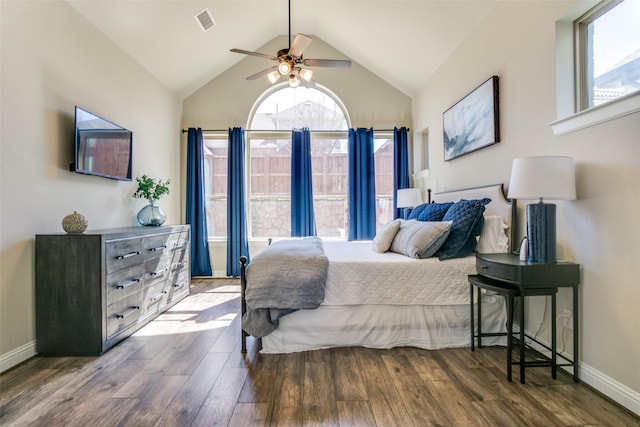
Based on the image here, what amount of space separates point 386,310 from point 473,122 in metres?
2.06

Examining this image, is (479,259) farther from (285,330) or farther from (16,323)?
(16,323)

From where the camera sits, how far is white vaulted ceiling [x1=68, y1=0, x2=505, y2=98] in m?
3.11

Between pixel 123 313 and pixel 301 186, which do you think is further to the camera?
pixel 301 186

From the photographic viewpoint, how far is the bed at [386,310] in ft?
7.79

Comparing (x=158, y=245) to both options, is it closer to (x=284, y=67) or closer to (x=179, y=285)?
(x=179, y=285)

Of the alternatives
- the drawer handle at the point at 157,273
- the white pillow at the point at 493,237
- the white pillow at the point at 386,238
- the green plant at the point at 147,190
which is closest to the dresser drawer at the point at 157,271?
the drawer handle at the point at 157,273

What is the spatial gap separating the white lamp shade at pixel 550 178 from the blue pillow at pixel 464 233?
2.18ft

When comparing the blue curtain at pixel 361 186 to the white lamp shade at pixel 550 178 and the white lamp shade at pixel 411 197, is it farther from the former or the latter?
the white lamp shade at pixel 550 178

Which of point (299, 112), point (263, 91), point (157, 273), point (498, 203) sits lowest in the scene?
point (157, 273)

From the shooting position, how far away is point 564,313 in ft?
6.73

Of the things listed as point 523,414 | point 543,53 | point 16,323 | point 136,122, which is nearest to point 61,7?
point 136,122

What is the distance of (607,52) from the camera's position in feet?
6.18

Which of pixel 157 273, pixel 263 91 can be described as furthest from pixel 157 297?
pixel 263 91

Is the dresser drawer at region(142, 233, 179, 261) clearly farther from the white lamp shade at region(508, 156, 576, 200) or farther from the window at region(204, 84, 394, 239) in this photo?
the white lamp shade at region(508, 156, 576, 200)
